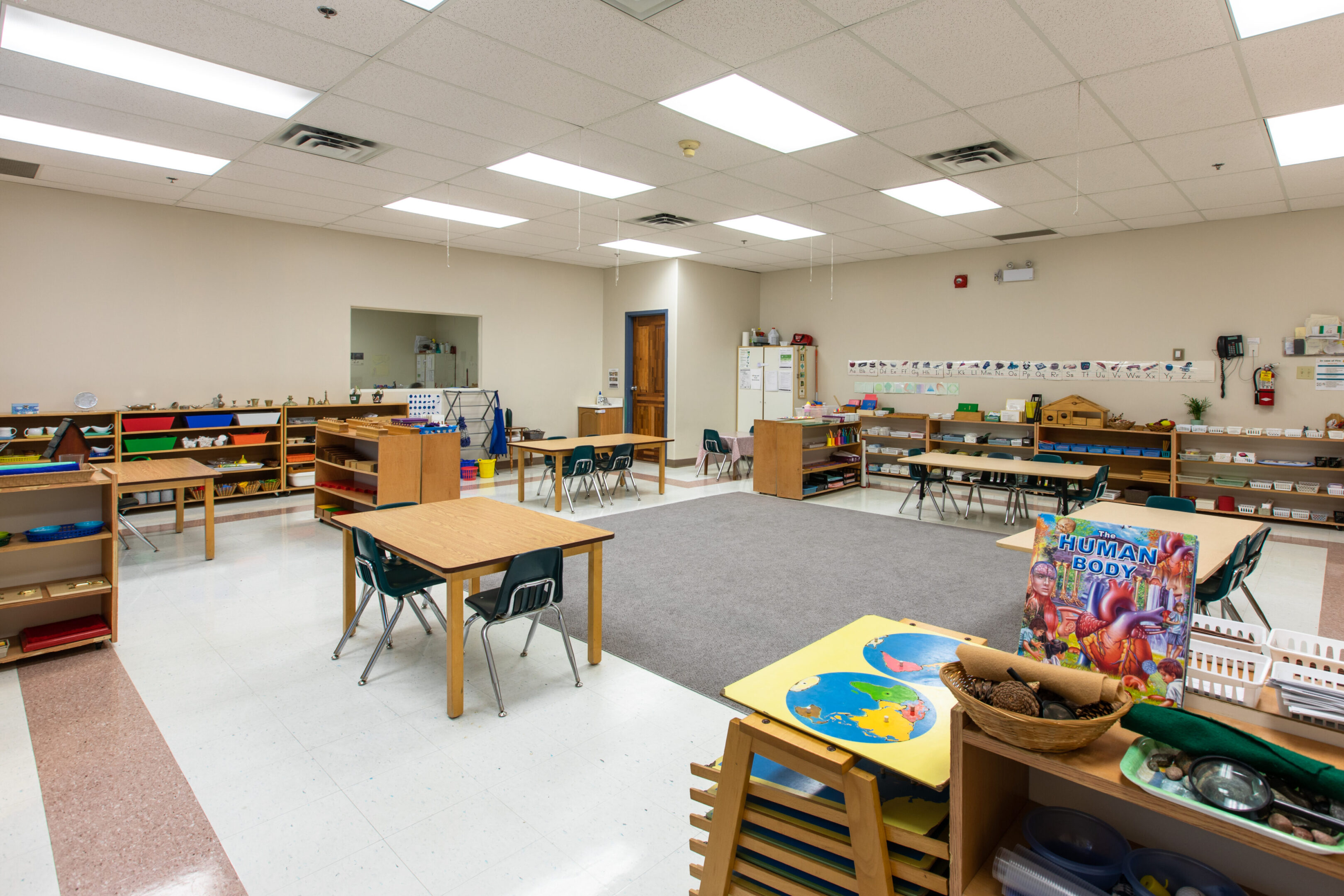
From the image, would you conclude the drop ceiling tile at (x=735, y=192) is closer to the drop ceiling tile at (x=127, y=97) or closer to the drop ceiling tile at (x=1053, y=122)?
the drop ceiling tile at (x=1053, y=122)

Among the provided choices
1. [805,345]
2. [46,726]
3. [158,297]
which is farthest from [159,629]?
[805,345]

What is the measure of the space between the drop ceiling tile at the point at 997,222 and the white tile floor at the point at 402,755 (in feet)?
14.3

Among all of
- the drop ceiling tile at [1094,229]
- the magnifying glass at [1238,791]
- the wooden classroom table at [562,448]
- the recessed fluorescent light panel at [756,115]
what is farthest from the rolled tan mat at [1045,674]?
the drop ceiling tile at [1094,229]

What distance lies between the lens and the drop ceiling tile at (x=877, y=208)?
660 centimetres

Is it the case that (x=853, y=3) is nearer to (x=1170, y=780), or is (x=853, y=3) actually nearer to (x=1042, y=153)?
(x=1042, y=153)

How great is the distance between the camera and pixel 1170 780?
3.52 ft

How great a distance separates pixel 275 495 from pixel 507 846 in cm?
717

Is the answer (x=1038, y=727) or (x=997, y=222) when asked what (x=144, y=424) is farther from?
(x=997, y=222)

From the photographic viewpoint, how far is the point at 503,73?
3982mm

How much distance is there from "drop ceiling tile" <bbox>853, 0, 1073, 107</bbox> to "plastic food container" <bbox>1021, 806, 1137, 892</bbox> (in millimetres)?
3350

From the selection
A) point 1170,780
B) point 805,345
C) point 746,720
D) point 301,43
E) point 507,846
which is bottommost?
point 507,846

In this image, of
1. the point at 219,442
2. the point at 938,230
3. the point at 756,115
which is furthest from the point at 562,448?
the point at 938,230

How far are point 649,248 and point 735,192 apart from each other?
3280 millimetres

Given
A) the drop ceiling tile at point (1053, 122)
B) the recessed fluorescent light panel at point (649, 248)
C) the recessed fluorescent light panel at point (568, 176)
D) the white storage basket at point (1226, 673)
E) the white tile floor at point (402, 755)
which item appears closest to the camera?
the white storage basket at point (1226, 673)
